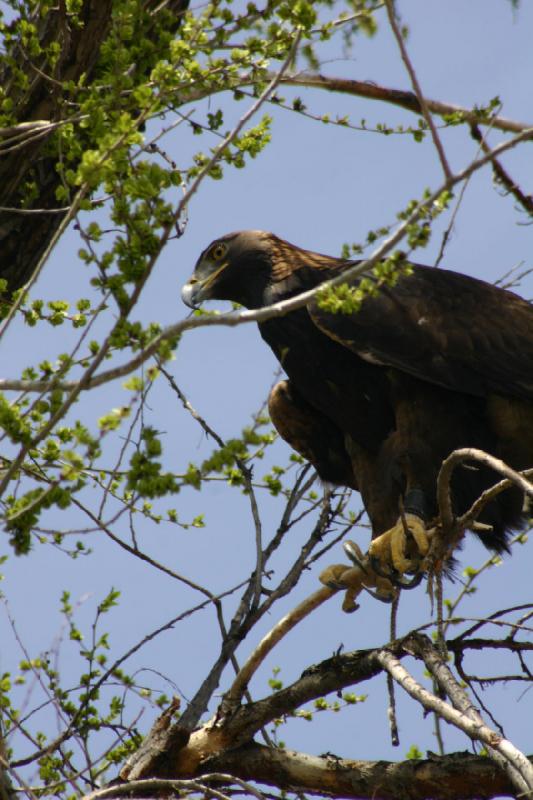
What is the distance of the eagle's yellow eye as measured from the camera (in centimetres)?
578

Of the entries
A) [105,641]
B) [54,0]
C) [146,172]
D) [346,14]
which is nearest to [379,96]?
[346,14]

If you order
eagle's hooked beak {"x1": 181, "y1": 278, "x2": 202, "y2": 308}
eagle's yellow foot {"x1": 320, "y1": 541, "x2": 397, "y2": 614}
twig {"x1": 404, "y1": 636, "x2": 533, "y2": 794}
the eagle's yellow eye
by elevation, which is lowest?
twig {"x1": 404, "y1": 636, "x2": 533, "y2": 794}

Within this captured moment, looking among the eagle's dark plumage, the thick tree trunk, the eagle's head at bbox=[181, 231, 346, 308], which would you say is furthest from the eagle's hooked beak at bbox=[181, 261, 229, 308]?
the thick tree trunk

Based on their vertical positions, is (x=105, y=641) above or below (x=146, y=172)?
below

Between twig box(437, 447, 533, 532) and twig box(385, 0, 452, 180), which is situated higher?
twig box(385, 0, 452, 180)

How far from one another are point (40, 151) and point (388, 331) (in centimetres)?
169

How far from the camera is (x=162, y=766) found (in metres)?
4.14

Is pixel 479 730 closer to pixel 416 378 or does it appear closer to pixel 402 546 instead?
pixel 402 546

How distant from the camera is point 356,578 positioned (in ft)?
16.3

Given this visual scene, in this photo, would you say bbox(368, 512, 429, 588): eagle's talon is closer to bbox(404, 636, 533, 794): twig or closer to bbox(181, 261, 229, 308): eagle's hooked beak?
bbox(404, 636, 533, 794): twig

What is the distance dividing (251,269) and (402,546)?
1.66 m

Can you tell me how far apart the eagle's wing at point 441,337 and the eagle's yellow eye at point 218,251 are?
88cm

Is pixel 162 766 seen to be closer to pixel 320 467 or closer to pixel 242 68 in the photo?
pixel 320 467

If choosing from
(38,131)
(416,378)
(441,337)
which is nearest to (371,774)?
(416,378)
